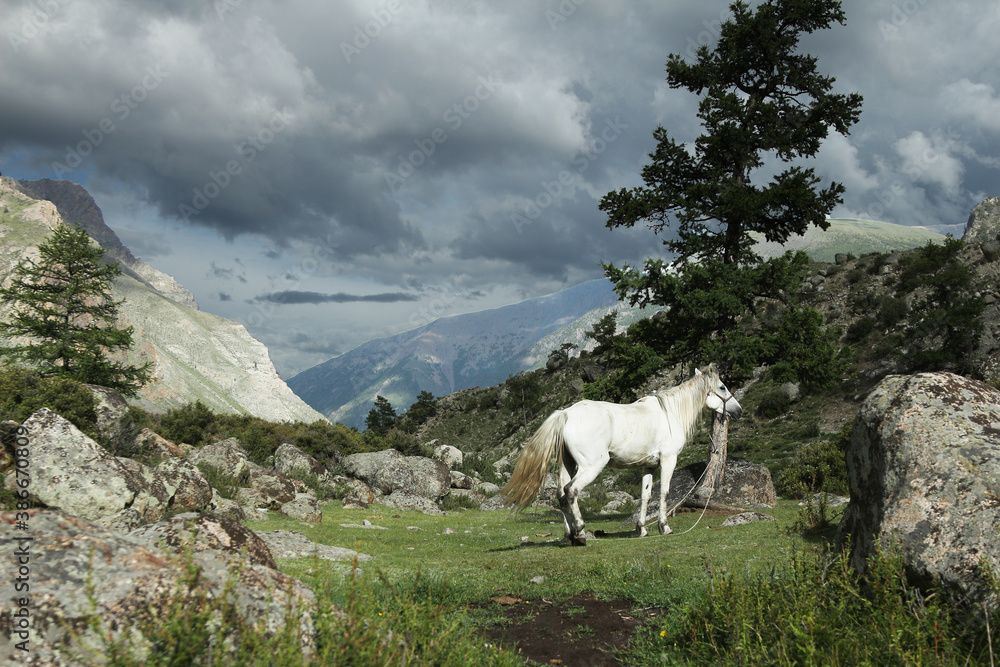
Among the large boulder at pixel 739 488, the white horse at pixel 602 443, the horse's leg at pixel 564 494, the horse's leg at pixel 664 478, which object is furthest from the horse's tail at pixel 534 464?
the large boulder at pixel 739 488

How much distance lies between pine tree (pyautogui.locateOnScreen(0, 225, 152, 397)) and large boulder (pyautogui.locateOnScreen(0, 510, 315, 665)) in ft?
102

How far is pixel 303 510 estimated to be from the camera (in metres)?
16.6

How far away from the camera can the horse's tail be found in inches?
434

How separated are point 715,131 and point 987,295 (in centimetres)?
3022

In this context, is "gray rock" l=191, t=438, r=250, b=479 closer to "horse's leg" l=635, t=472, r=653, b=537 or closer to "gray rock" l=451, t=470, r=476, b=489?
"gray rock" l=451, t=470, r=476, b=489

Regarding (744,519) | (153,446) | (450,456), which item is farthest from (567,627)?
(450,456)

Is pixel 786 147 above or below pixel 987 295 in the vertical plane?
above

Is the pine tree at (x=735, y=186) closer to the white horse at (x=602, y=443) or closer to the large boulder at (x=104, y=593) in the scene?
the white horse at (x=602, y=443)

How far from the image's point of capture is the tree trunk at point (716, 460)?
17.4m

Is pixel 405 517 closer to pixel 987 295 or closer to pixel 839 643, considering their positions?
pixel 839 643

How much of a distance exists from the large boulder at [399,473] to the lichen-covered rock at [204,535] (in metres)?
20.5

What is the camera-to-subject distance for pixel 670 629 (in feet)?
17.5

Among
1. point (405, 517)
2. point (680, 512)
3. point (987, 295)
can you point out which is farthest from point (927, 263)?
point (405, 517)

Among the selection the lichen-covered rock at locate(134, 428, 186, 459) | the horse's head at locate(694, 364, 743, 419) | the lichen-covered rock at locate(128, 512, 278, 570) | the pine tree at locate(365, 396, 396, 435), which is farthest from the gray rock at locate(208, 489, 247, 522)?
the pine tree at locate(365, 396, 396, 435)
